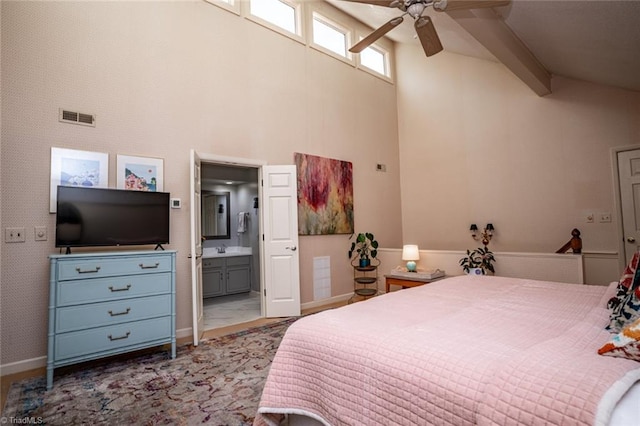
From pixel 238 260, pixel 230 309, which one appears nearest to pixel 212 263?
pixel 238 260

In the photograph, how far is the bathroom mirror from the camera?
20.0 ft

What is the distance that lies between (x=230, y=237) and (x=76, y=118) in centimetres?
363

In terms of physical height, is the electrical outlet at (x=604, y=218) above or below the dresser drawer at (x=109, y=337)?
above

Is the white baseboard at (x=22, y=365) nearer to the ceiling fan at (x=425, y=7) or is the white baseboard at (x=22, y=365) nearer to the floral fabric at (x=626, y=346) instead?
the floral fabric at (x=626, y=346)

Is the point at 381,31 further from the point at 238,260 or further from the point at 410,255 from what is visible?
the point at 238,260

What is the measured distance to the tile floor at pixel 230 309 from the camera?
399 cm

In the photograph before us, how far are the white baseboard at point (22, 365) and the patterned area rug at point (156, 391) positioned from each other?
0.18 meters

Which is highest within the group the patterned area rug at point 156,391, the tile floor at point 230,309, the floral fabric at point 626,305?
the floral fabric at point 626,305

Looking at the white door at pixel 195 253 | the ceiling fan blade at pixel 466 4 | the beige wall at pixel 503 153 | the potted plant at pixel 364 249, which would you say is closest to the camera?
the ceiling fan blade at pixel 466 4

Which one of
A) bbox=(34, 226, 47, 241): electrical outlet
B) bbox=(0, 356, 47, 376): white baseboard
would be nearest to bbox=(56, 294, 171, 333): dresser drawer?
bbox=(0, 356, 47, 376): white baseboard

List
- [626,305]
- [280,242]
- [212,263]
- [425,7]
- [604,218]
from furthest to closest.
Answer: [212,263] < [280,242] < [604,218] < [425,7] < [626,305]

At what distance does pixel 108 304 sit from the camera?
8.46 feet

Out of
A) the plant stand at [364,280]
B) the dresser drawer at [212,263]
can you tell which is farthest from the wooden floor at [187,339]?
the dresser drawer at [212,263]

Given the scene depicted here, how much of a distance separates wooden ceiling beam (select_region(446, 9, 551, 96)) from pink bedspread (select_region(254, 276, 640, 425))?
2435 mm
